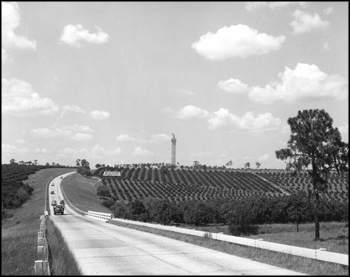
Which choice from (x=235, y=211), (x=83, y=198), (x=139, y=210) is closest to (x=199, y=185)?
(x=235, y=211)

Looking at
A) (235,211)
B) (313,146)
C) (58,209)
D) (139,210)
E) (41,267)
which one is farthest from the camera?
(235,211)

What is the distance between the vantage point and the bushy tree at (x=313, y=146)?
40019 millimetres

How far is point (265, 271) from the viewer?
10.4 metres

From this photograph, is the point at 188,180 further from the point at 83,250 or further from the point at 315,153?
the point at 83,250

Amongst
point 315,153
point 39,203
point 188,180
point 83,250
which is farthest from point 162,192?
point 39,203

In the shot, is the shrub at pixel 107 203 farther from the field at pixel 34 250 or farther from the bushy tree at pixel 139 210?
the field at pixel 34 250

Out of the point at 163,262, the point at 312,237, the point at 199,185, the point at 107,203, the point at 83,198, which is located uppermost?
the point at 163,262

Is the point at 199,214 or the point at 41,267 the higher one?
the point at 41,267

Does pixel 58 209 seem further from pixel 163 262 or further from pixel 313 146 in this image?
pixel 163 262

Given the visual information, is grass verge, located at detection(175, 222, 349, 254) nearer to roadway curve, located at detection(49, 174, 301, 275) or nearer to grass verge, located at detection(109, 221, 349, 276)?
grass verge, located at detection(109, 221, 349, 276)

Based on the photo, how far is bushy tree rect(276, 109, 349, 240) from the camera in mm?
40019

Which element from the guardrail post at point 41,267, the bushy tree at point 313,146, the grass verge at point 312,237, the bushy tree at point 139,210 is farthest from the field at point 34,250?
the bushy tree at point 139,210

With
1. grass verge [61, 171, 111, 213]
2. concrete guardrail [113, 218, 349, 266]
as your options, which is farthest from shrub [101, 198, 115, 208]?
concrete guardrail [113, 218, 349, 266]

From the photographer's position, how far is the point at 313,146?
41.3 meters
